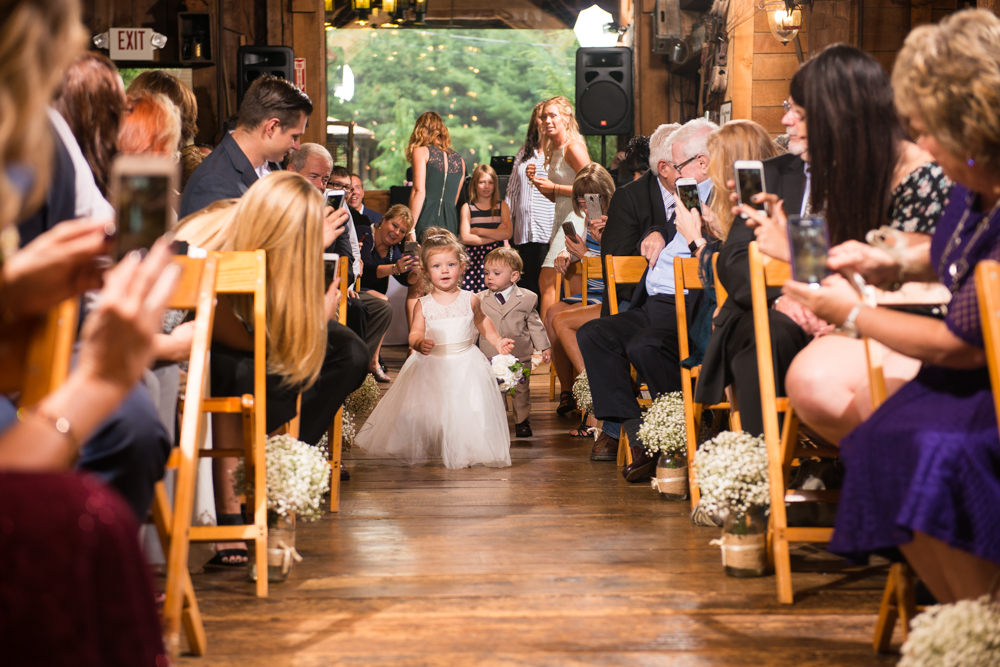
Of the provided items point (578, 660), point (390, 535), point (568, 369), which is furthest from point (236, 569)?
point (568, 369)

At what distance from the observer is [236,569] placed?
274 centimetres

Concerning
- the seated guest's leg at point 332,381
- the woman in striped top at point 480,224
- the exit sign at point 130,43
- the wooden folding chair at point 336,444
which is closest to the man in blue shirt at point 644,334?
the wooden folding chair at point 336,444

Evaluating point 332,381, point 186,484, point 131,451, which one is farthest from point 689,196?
point 131,451

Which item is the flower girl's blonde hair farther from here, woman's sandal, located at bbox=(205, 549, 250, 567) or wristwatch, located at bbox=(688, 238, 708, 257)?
woman's sandal, located at bbox=(205, 549, 250, 567)

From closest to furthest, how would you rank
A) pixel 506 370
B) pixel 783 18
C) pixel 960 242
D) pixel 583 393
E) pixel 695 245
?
1. pixel 960 242
2. pixel 695 245
3. pixel 506 370
4. pixel 583 393
5. pixel 783 18

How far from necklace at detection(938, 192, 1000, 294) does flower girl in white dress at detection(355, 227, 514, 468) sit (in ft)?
8.66

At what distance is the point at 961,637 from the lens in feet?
4.96

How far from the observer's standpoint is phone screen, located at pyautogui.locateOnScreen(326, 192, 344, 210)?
357cm

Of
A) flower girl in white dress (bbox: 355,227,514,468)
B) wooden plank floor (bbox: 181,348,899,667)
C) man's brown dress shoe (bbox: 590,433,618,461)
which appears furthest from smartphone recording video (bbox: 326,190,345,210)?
Result: man's brown dress shoe (bbox: 590,433,618,461)

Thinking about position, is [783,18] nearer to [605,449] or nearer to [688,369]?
[605,449]

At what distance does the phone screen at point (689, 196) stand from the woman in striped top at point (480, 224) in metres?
4.40

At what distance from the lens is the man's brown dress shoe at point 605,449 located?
4215mm

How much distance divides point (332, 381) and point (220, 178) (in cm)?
84

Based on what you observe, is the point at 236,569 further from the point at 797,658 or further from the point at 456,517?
the point at 797,658
